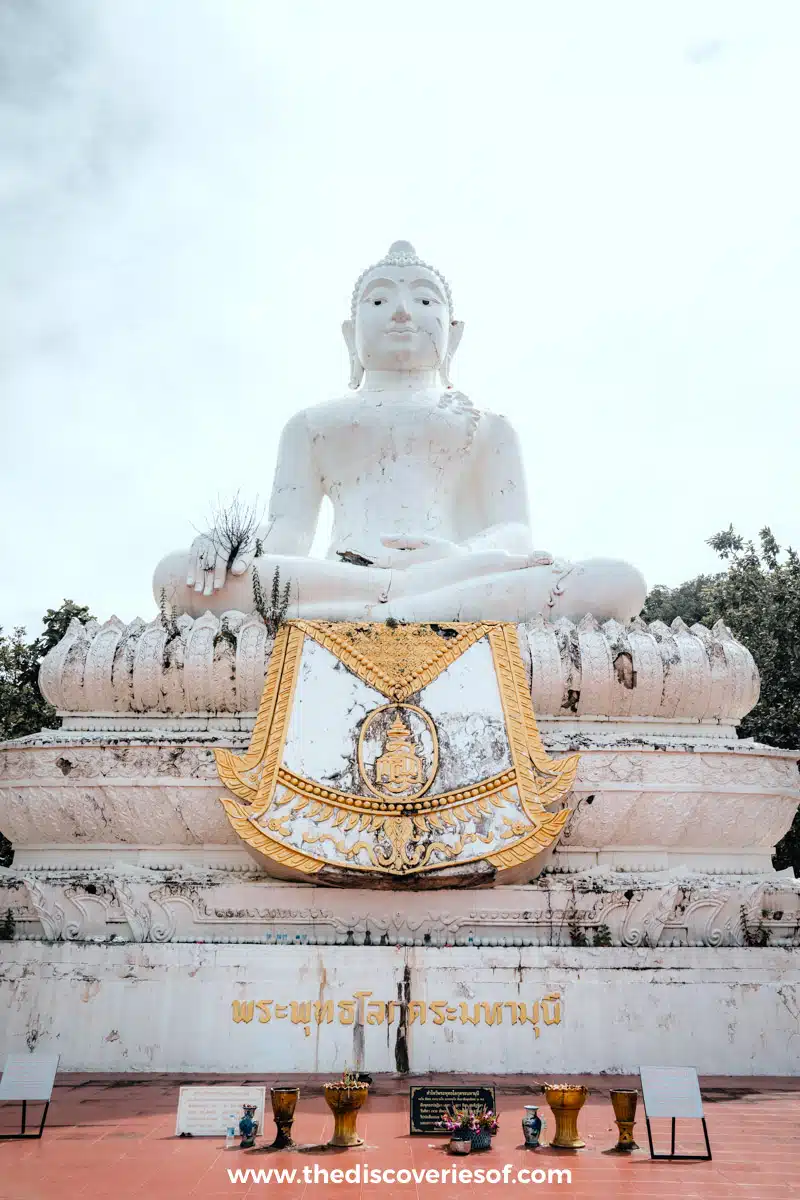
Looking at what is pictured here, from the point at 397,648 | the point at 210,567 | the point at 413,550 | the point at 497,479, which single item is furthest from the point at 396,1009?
the point at 497,479

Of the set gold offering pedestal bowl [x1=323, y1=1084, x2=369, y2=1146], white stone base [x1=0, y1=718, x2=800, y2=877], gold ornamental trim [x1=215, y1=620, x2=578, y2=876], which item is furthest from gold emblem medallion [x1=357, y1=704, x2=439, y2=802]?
gold offering pedestal bowl [x1=323, y1=1084, x2=369, y2=1146]

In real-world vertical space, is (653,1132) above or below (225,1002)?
below

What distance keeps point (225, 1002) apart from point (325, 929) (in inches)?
30.4

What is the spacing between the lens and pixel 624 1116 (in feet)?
12.3

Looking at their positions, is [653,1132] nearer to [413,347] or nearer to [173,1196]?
[173,1196]

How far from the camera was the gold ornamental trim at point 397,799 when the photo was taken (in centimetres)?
596

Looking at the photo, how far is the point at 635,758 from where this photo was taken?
671 centimetres

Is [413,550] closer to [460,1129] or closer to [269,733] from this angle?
[269,733]

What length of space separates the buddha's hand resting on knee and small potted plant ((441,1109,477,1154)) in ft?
15.5

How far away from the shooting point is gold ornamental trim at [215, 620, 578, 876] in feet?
19.5

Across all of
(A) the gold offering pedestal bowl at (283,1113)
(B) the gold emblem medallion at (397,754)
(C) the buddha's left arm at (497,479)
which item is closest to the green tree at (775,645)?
(C) the buddha's left arm at (497,479)

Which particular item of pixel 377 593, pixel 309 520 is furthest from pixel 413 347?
pixel 377 593

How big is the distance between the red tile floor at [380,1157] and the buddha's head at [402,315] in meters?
7.18

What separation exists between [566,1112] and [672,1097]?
0.39 meters
